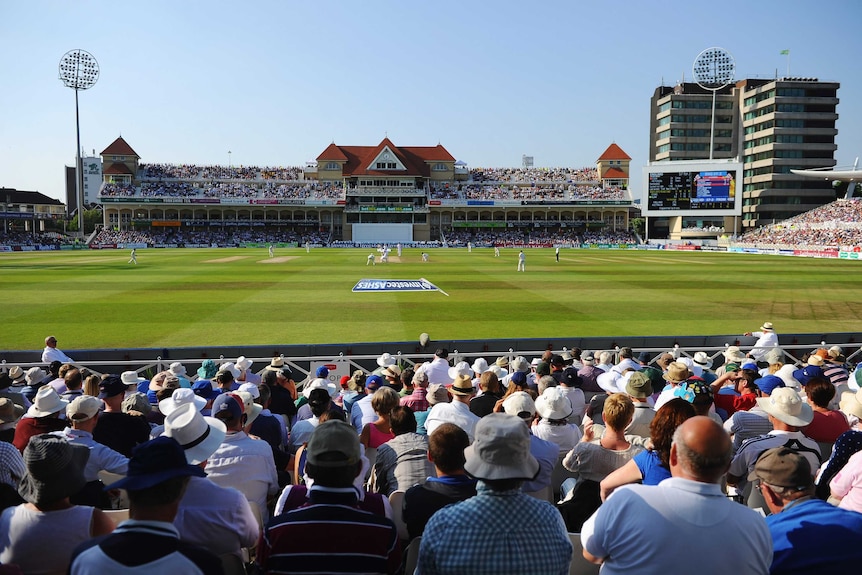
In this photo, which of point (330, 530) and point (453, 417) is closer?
point (330, 530)

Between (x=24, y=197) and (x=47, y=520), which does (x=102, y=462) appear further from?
(x=24, y=197)

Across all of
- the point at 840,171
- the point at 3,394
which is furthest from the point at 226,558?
the point at 840,171

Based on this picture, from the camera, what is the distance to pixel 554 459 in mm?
4703

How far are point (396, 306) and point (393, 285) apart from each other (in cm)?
713

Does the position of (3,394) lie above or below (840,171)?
below

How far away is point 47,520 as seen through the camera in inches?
123

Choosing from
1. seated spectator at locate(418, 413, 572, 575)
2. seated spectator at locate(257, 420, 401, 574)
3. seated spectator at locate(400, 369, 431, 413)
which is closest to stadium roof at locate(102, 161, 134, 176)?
seated spectator at locate(400, 369, 431, 413)

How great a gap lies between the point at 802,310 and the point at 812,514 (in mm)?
22838

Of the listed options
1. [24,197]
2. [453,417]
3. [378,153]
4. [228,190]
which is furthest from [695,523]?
[24,197]

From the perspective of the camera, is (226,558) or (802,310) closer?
(226,558)

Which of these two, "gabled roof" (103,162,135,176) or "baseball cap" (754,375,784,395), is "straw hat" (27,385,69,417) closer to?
"baseball cap" (754,375,784,395)

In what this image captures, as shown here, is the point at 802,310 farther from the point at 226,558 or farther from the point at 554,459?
the point at 226,558

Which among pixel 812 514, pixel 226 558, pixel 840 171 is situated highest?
pixel 840 171

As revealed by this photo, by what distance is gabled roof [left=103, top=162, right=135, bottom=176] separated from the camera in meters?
104
